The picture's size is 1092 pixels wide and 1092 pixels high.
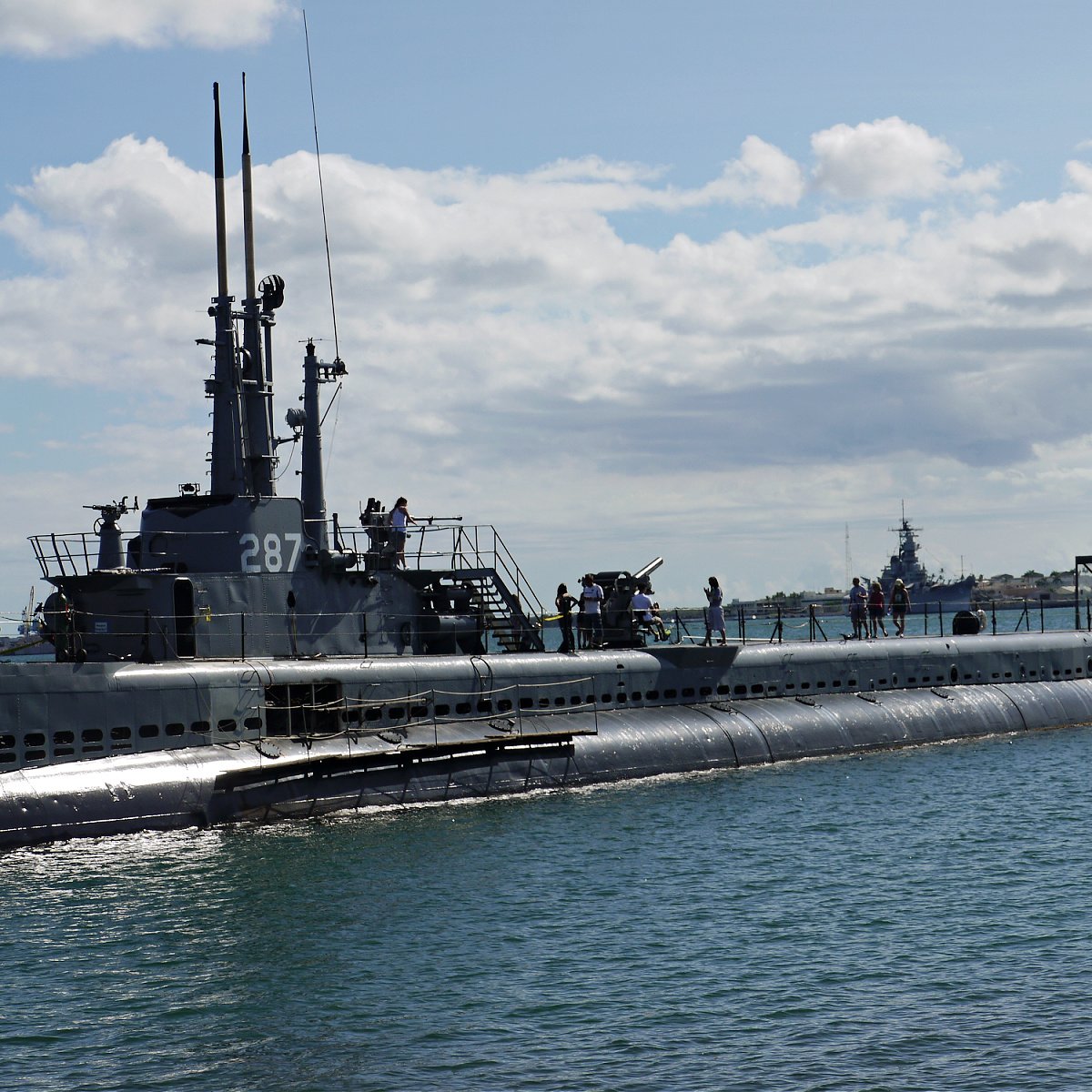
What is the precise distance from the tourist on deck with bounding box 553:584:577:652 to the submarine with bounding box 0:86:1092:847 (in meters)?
0.38

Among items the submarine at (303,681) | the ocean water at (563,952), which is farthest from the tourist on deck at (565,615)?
the ocean water at (563,952)

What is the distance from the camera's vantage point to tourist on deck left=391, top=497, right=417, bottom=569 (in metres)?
28.3

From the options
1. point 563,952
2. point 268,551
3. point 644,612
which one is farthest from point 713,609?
point 563,952

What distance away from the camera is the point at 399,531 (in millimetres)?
28312

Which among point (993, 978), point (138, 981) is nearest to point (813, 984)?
point (993, 978)

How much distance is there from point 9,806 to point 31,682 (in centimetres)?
190

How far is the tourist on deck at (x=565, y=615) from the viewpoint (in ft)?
99.4

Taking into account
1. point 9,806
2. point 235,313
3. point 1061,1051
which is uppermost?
point 235,313

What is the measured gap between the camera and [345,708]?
25.4 meters

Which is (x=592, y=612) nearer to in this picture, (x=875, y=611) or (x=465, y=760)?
(x=465, y=760)

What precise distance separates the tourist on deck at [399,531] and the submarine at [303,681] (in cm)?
9

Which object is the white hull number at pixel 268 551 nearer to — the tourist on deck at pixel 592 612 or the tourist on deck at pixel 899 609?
the tourist on deck at pixel 592 612

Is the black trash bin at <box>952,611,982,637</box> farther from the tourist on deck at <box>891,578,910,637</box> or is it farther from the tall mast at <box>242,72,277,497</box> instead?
the tall mast at <box>242,72,277,497</box>

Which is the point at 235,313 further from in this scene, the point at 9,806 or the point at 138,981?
the point at 138,981
